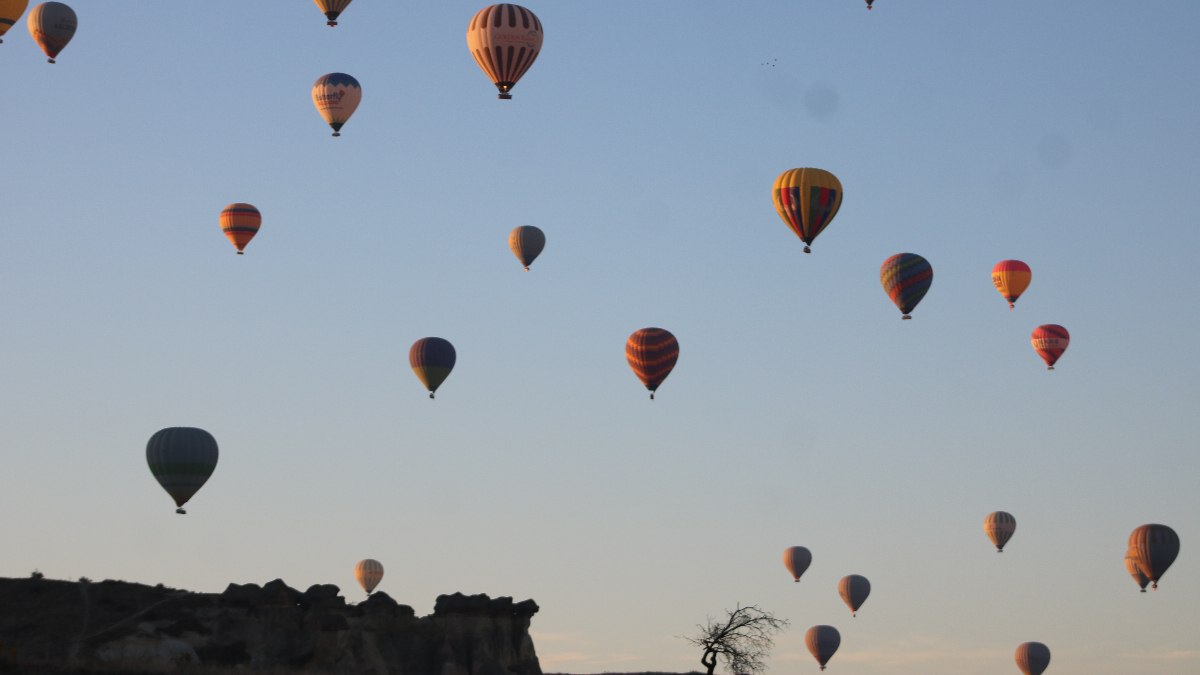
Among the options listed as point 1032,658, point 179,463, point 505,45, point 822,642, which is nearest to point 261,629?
point 179,463

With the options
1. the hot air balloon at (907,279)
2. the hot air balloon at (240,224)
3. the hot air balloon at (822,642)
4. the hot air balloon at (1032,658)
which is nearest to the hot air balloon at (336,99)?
the hot air balloon at (240,224)

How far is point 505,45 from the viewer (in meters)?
114

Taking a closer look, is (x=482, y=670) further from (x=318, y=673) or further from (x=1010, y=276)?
(x=1010, y=276)

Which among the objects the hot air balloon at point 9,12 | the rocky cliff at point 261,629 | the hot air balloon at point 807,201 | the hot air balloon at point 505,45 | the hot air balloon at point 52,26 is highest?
the hot air balloon at point 52,26

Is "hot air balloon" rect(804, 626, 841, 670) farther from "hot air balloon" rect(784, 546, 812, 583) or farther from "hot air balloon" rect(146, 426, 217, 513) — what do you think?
"hot air balloon" rect(146, 426, 217, 513)

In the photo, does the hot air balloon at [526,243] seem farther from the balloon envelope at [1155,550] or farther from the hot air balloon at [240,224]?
the balloon envelope at [1155,550]

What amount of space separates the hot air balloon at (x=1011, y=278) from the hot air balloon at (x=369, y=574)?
3820cm

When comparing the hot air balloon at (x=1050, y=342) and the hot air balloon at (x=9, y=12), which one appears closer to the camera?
the hot air balloon at (x=9, y=12)

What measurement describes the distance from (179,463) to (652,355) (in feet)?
90.0

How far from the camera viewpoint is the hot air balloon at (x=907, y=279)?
407 ft

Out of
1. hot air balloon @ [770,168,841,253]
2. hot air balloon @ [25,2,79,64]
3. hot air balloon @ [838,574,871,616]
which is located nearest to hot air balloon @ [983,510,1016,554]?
hot air balloon @ [838,574,871,616]

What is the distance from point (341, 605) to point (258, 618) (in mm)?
3545

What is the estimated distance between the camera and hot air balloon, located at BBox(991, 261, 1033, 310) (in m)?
136

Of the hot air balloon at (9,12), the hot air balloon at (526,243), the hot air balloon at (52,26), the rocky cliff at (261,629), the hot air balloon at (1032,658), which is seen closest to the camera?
the rocky cliff at (261,629)
